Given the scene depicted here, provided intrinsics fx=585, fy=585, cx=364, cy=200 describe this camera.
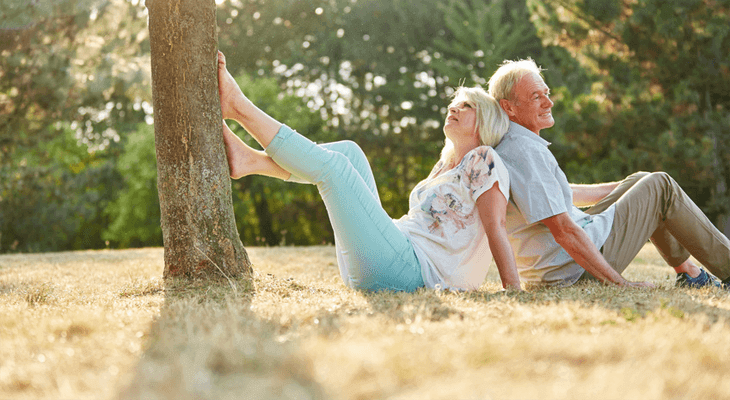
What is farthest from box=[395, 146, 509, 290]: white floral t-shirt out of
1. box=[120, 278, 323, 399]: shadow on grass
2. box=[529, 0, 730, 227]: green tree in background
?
box=[529, 0, 730, 227]: green tree in background

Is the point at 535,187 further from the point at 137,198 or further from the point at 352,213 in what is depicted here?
the point at 137,198

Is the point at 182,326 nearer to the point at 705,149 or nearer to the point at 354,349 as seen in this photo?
the point at 354,349

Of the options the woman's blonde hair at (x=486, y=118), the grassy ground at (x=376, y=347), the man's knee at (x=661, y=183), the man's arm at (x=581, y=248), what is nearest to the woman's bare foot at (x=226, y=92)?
the grassy ground at (x=376, y=347)

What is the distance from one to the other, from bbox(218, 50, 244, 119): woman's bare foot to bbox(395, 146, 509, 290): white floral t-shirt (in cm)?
113

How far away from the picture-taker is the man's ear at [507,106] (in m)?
3.37

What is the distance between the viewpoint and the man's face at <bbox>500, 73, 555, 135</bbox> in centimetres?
330

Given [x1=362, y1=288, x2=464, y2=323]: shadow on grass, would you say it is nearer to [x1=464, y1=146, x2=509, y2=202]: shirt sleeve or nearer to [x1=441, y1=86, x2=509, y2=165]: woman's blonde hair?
[x1=464, y1=146, x2=509, y2=202]: shirt sleeve

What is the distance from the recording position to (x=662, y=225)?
11.1ft

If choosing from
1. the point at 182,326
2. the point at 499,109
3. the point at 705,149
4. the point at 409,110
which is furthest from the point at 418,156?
the point at 182,326

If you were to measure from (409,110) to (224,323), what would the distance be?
1810 centimetres

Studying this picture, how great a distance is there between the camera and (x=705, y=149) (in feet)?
35.3

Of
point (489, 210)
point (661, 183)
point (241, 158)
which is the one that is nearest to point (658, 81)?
point (661, 183)

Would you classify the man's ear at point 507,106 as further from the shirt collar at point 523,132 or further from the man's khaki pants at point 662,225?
the man's khaki pants at point 662,225

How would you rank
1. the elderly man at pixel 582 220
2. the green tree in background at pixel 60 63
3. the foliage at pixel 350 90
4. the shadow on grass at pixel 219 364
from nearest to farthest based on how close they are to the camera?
the shadow on grass at pixel 219 364 → the elderly man at pixel 582 220 → the green tree in background at pixel 60 63 → the foliage at pixel 350 90
